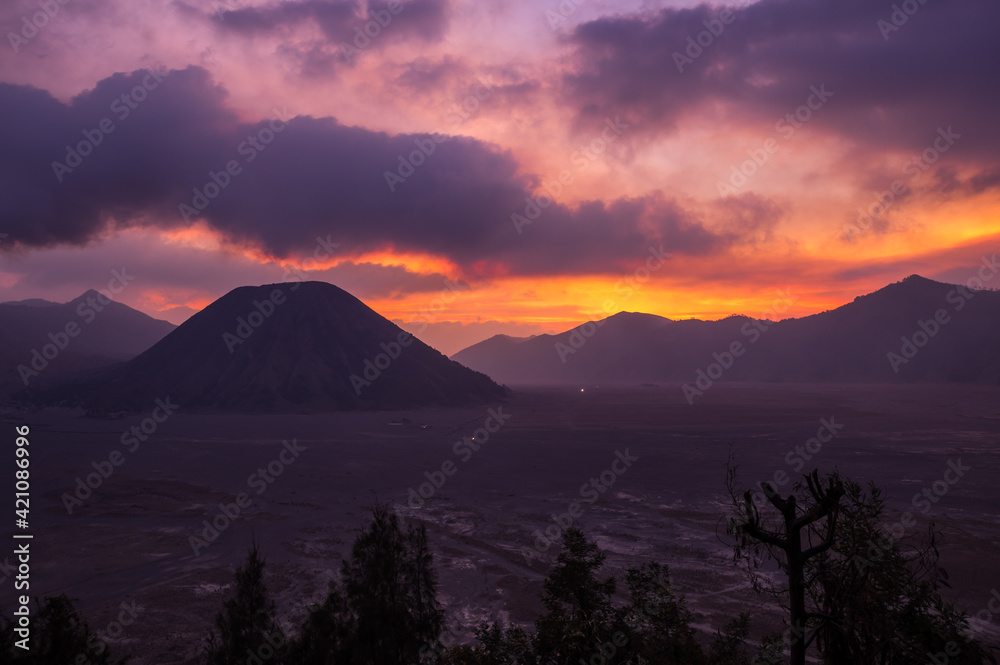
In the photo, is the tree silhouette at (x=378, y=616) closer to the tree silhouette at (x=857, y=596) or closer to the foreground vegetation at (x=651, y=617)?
the foreground vegetation at (x=651, y=617)

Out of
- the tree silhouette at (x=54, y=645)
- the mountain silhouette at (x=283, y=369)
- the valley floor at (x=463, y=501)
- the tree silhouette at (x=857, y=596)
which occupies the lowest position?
the valley floor at (x=463, y=501)

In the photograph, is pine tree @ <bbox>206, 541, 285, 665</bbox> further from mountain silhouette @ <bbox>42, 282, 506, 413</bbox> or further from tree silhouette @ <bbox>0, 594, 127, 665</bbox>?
mountain silhouette @ <bbox>42, 282, 506, 413</bbox>

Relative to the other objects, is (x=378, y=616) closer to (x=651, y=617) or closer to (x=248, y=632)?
(x=248, y=632)

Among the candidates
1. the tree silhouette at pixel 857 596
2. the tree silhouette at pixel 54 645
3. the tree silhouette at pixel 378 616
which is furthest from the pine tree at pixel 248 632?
the tree silhouette at pixel 857 596

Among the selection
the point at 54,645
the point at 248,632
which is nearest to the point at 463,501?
the point at 248,632

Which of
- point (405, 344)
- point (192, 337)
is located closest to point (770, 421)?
point (405, 344)
